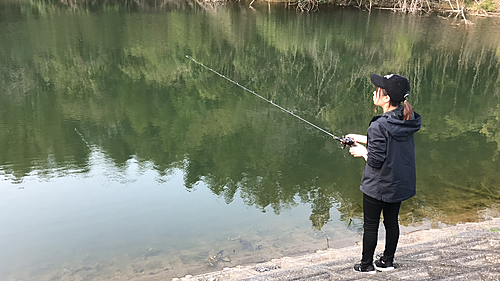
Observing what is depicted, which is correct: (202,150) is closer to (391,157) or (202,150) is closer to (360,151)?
(360,151)

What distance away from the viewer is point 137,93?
12.2 m

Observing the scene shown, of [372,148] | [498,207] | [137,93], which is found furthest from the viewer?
[137,93]

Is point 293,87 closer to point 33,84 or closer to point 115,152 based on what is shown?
point 115,152

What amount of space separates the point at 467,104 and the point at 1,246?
12.2 m

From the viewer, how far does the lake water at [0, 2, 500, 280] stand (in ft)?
17.7

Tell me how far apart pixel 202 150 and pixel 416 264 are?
5534mm

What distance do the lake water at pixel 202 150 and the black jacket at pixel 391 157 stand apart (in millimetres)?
2123

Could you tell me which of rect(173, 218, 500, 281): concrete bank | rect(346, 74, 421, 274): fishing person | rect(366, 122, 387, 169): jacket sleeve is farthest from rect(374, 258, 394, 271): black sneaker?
rect(366, 122, 387, 169): jacket sleeve

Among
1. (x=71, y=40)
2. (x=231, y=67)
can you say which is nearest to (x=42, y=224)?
(x=231, y=67)

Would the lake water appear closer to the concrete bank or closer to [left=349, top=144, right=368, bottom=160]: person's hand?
the concrete bank

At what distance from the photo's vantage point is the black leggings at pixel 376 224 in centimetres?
329

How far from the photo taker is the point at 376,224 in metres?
3.38

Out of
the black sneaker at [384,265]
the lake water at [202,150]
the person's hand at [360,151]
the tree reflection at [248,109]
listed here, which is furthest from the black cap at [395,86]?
the tree reflection at [248,109]

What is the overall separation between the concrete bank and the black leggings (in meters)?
0.19
